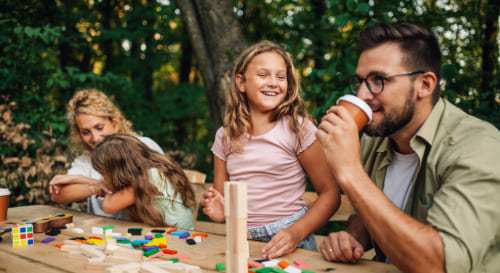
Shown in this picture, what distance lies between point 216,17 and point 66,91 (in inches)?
150

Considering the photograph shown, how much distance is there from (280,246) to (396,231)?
1.75 feet

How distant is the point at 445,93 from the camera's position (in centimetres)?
350

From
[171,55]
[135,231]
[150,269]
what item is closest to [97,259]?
[150,269]

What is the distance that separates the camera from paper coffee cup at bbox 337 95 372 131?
1476mm

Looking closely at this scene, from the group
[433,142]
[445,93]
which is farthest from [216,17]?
[433,142]

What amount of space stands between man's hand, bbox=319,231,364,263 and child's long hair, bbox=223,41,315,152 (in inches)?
34.6

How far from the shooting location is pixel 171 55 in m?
7.82

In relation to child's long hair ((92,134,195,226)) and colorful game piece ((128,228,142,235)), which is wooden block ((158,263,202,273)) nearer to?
colorful game piece ((128,228,142,235))

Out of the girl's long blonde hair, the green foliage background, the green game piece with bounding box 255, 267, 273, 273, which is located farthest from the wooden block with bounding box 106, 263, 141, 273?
the green foliage background

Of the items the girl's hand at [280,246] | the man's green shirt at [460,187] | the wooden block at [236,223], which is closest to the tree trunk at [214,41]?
the girl's hand at [280,246]

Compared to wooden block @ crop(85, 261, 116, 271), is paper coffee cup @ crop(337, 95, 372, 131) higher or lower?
higher

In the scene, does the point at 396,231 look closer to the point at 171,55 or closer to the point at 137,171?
the point at 137,171

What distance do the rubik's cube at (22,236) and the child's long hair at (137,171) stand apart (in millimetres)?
601

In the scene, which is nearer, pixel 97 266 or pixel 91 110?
pixel 97 266
